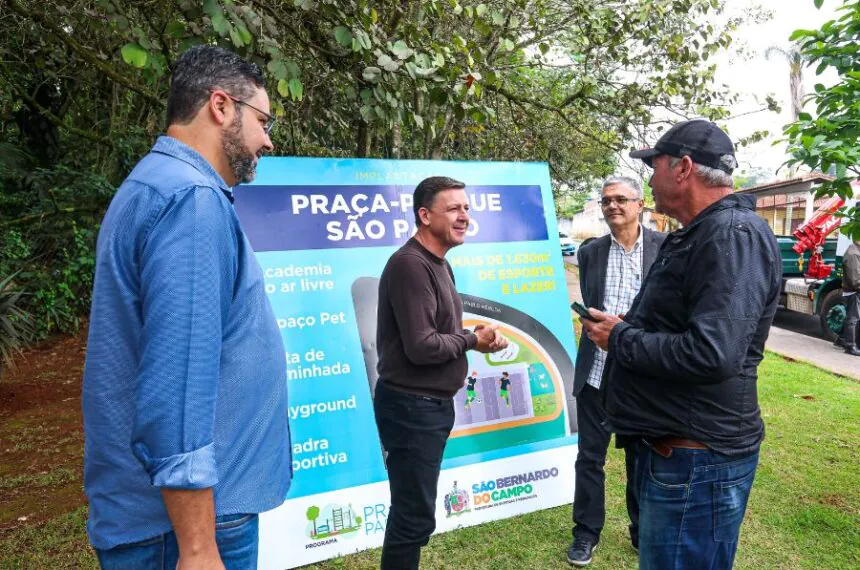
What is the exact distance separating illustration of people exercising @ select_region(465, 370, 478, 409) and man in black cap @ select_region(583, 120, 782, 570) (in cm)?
163

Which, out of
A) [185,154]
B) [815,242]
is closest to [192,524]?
[185,154]

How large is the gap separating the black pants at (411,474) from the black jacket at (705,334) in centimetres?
80

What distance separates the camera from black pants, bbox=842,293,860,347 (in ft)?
28.7

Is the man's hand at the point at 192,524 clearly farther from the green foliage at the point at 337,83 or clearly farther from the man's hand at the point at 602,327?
the green foliage at the point at 337,83

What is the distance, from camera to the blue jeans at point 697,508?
1936 mm

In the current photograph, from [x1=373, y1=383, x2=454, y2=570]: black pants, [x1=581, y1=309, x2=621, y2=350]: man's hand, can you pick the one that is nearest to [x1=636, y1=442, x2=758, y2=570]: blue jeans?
[x1=581, y1=309, x2=621, y2=350]: man's hand

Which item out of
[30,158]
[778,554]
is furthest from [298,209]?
[30,158]

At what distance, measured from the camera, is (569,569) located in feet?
10.8

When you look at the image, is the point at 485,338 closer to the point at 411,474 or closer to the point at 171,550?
the point at 411,474

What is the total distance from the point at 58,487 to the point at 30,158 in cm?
697

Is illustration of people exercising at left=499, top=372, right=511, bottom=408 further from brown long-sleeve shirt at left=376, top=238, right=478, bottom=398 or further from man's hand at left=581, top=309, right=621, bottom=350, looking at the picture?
man's hand at left=581, top=309, right=621, bottom=350

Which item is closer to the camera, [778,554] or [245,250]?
[245,250]

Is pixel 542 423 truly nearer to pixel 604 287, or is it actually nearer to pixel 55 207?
pixel 604 287

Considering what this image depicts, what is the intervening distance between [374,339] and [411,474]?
1.08 metres
